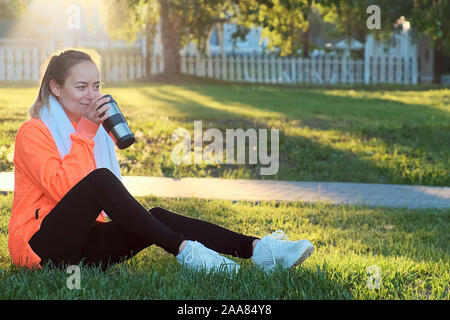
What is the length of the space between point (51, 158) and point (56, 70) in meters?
0.56

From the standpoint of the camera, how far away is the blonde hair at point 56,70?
3957mm

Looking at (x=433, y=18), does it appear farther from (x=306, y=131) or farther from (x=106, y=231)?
(x=106, y=231)

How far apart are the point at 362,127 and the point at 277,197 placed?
4.44 meters

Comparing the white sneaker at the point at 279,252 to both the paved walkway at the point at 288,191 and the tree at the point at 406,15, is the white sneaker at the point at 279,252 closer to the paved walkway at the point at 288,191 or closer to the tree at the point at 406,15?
the paved walkway at the point at 288,191

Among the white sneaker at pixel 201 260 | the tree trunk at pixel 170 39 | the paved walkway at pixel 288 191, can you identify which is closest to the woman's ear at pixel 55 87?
the white sneaker at pixel 201 260

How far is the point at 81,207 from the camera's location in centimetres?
368

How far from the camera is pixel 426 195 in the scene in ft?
24.8

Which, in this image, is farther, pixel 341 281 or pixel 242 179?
pixel 242 179

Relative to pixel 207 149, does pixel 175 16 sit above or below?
above

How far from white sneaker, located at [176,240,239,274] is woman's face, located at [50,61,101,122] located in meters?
0.99

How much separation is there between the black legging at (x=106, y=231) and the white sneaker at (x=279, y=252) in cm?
10

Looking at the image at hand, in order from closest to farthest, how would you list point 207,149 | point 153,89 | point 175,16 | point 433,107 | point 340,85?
1. point 207,149
2. point 433,107
3. point 153,89
4. point 175,16
5. point 340,85

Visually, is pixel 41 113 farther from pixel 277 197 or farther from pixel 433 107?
pixel 433 107
